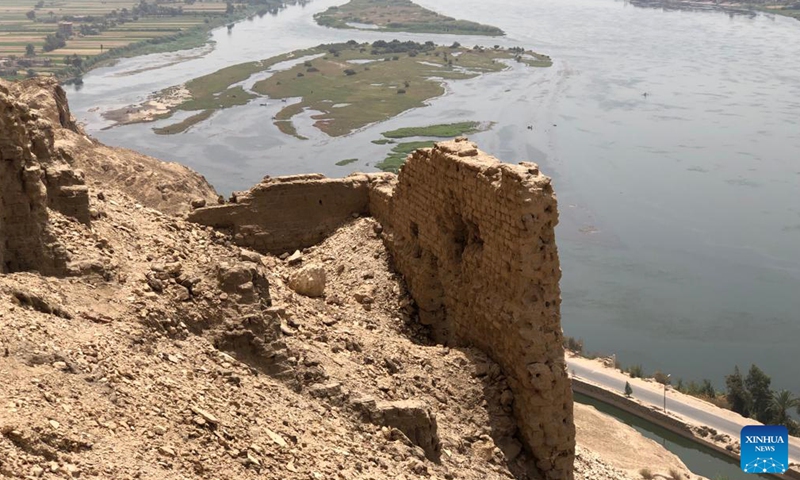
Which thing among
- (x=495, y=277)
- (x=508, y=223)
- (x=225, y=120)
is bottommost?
(x=225, y=120)

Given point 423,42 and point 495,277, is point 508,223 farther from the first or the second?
point 423,42

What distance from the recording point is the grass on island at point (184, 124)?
2296 inches

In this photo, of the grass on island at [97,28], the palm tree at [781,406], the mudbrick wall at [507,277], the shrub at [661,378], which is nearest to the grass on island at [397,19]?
the grass on island at [97,28]

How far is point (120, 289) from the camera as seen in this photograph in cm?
1012

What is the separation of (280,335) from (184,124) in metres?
51.7

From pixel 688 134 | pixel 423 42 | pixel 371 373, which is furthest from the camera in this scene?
pixel 423 42

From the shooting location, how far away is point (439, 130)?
5747 centimetres

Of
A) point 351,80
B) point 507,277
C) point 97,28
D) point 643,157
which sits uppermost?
point 507,277

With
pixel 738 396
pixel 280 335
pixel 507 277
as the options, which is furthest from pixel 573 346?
pixel 280 335

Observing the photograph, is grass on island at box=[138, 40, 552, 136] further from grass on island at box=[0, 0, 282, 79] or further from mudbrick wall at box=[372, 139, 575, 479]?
mudbrick wall at box=[372, 139, 575, 479]

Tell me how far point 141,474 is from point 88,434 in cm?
50

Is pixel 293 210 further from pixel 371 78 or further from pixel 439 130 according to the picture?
pixel 371 78

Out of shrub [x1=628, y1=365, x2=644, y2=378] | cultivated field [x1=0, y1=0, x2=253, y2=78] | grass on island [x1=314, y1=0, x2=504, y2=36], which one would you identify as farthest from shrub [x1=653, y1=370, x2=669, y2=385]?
grass on island [x1=314, y1=0, x2=504, y2=36]

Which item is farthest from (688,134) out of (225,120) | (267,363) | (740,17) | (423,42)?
(740,17)
